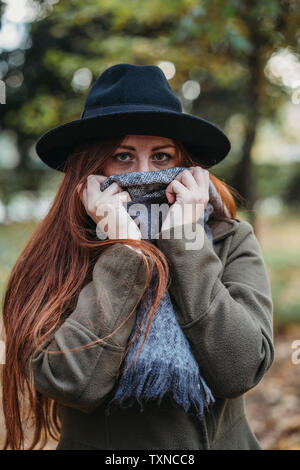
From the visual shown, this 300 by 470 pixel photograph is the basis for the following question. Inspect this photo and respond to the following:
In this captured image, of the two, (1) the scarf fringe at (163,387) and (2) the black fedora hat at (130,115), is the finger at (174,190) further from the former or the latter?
(1) the scarf fringe at (163,387)

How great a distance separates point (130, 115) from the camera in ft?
5.12

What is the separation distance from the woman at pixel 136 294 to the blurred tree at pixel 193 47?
1.78 metres

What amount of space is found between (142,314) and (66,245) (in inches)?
15.9

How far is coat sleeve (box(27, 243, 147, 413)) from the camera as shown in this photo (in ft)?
4.39

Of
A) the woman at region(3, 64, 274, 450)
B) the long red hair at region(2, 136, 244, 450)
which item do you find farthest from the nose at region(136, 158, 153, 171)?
the long red hair at region(2, 136, 244, 450)

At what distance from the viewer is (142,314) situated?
1.50 metres

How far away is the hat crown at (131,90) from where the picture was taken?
5.36 ft

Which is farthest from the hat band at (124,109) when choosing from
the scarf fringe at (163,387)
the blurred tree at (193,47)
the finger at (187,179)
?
the blurred tree at (193,47)

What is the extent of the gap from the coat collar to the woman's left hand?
172 millimetres

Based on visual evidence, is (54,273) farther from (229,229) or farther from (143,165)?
(229,229)

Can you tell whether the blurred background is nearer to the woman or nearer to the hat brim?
the woman
